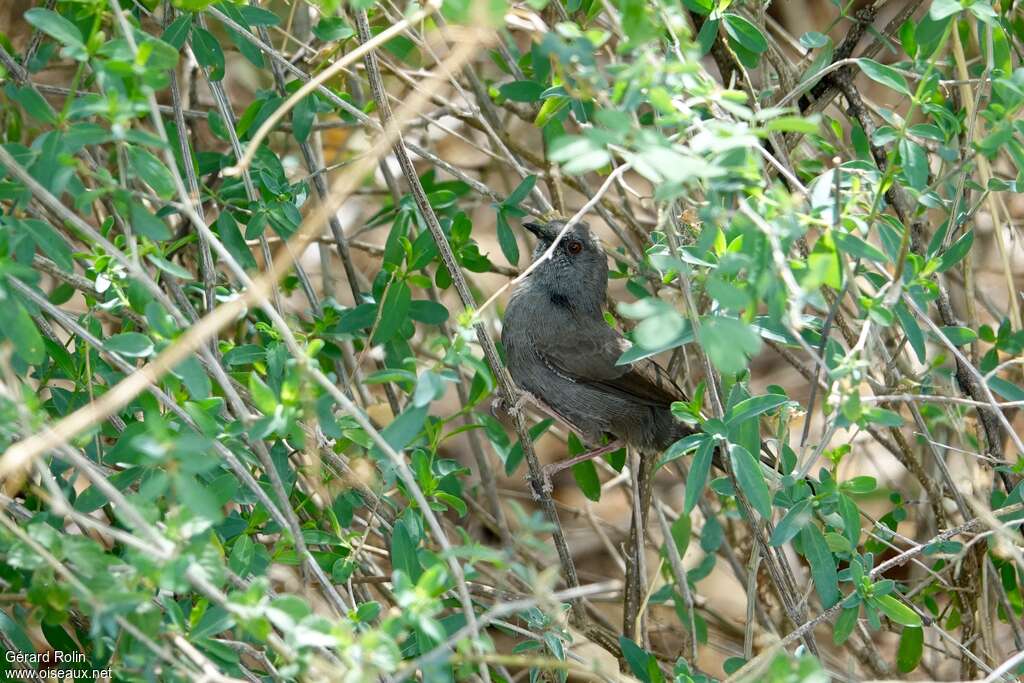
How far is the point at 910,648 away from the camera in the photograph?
434cm

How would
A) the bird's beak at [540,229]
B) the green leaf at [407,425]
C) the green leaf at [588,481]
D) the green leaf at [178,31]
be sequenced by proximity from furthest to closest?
the bird's beak at [540,229] → the green leaf at [588,481] → the green leaf at [178,31] → the green leaf at [407,425]

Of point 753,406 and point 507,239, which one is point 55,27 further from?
point 753,406

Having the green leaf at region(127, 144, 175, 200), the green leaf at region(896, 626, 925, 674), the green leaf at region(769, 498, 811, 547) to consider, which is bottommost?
the green leaf at region(896, 626, 925, 674)

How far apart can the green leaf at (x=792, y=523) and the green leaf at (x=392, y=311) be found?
1674 mm

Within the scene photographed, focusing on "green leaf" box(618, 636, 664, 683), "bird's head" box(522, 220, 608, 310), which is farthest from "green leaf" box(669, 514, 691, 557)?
"bird's head" box(522, 220, 608, 310)

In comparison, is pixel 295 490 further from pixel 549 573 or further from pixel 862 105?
pixel 862 105

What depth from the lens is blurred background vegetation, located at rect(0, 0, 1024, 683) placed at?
2.60 metres

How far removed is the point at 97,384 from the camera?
384cm

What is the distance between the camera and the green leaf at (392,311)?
417cm

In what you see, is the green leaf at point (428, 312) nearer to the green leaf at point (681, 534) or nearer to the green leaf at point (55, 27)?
the green leaf at point (681, 534)

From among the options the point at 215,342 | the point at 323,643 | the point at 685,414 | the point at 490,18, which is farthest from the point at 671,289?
the point at 323,643

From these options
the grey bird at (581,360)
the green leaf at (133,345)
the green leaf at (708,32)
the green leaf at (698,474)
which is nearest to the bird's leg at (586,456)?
the grey bird at (581,360)

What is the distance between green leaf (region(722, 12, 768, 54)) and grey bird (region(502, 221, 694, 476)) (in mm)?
1557

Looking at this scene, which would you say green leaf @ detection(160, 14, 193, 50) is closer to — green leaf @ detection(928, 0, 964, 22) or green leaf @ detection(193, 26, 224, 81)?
green leaf @ detection(193, 26, 224, 81)
